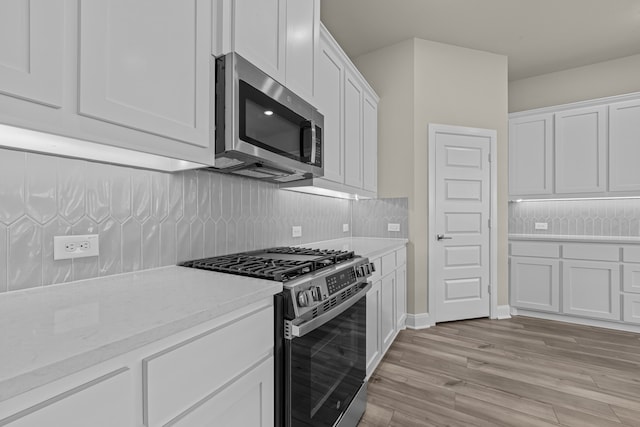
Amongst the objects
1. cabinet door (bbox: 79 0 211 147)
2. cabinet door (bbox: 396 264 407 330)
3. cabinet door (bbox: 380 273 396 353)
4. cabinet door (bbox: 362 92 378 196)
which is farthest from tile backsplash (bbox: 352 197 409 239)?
cabinet door (bbox: 79 0 211 147)

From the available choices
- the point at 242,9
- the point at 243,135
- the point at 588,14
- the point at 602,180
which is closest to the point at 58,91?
the point at 243,135

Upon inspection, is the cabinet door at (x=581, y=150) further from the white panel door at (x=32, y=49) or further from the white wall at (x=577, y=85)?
the white panel door at (x=32, y=49)

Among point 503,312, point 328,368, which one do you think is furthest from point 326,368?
point 503,312

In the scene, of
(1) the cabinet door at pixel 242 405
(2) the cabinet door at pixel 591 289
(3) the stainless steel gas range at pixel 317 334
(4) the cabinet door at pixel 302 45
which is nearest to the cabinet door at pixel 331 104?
(4) the cabinet door at pixel 302 45

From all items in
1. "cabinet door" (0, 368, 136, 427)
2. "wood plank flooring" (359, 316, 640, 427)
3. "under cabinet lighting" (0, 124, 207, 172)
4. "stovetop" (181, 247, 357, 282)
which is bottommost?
"wood plank flooring" (359, 316, 640, 427)

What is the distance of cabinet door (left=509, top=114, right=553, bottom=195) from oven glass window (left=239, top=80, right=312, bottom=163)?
3.31m

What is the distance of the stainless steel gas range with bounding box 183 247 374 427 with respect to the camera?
43.8 inches

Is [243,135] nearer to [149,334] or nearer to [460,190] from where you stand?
[149,334]

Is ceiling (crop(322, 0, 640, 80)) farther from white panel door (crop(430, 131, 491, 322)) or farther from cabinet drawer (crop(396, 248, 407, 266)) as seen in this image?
cabinet drawer (crop(396, 248, 407, 266))

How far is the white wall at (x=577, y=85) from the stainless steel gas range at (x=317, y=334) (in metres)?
4.02

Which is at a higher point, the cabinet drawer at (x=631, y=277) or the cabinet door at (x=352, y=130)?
the cabinet door at (x=352, y=130)

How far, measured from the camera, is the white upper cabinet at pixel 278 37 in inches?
50.8

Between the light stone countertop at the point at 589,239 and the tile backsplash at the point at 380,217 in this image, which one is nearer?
the light stone countertop at the point at 589,239

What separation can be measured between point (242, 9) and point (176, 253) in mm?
1129
